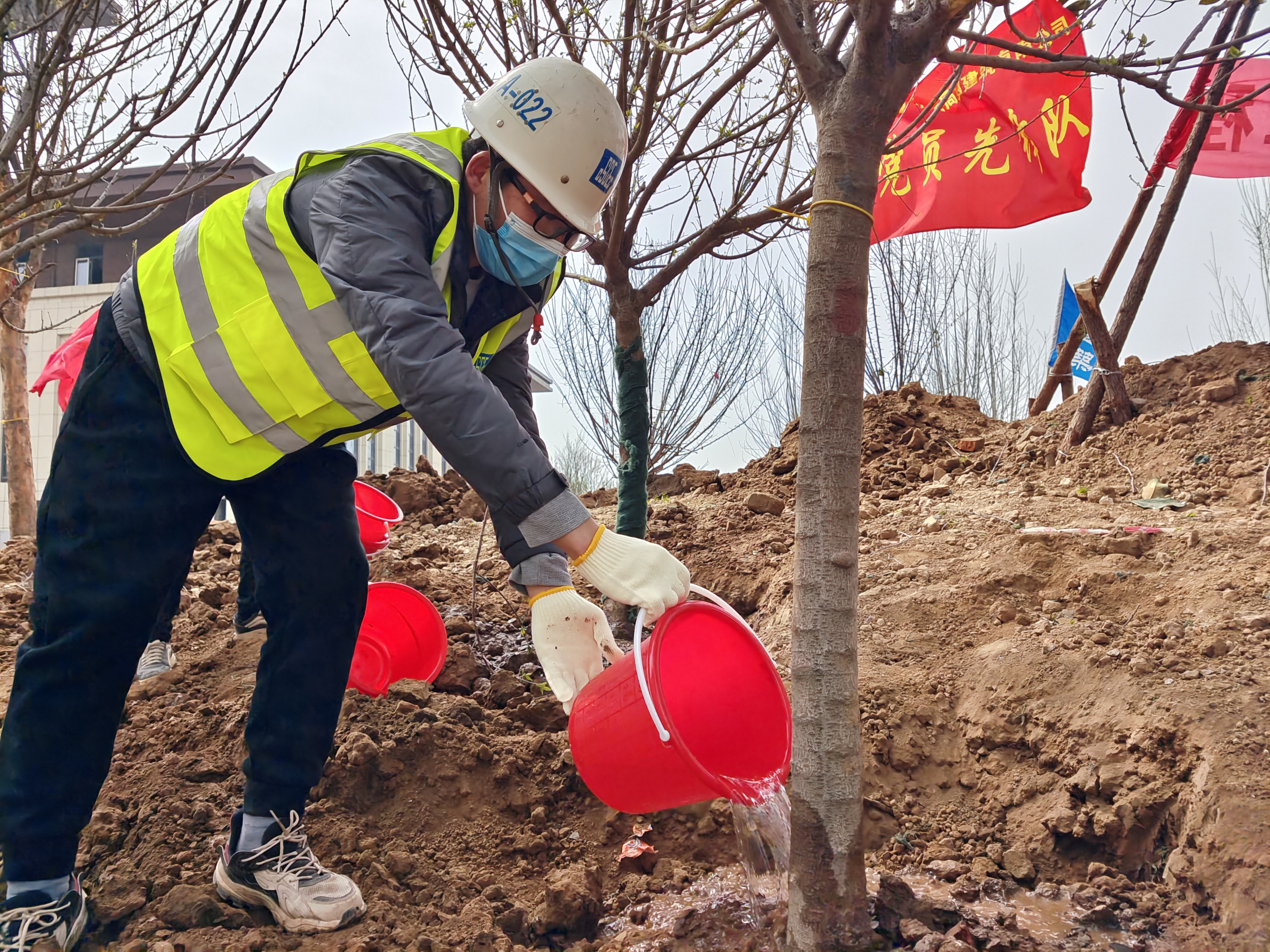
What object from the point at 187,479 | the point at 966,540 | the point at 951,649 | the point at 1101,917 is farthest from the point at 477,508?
the point at 1101,917

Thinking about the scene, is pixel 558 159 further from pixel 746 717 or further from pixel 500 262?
pixel 746 717

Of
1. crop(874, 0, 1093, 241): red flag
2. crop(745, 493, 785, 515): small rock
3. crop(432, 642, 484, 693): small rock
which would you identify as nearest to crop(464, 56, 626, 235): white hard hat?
crop(432, 642, 484, 693): small rock

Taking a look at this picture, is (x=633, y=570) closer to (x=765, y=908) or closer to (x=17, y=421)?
(x=765, y=908)

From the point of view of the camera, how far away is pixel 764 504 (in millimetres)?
4879

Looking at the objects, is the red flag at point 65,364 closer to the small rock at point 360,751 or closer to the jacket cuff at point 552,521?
the small rock at point 360,751

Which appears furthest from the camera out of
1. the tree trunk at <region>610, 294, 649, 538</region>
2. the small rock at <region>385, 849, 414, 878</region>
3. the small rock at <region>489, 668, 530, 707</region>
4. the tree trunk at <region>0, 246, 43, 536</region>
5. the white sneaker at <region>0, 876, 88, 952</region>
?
the tree trunk at <region>0, 246, 43, 536</region>

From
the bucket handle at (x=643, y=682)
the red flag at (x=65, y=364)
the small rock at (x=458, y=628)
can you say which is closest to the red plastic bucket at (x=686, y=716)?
the bucket handle at (x=643, y=682)

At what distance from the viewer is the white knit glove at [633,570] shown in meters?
1.58

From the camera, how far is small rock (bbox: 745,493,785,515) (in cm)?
488

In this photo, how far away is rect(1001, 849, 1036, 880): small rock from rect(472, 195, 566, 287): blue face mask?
5.78 feet

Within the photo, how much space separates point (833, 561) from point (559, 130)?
106 centimetres

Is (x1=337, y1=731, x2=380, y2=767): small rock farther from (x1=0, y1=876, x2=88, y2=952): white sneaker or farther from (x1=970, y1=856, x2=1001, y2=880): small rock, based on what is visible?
(x1=970, y1=856, x2=1001, y2=880): small rock

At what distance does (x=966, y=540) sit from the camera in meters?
3.57

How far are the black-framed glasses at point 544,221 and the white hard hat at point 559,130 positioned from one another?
24 mm
